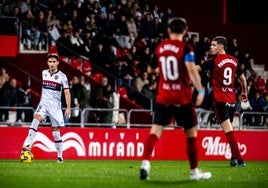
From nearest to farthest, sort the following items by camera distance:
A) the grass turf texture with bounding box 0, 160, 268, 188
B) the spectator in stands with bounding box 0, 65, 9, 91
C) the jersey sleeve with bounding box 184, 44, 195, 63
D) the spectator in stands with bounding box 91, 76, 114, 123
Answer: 1. the grass turf texture with bounding box 0, 160, 268, 188
2. the jersey sleeve with bounding box 184, 44, 195, 63
3. the spectator in stands with bounding box 0, 65, 9, 91
4. the spectator in stands with bounding box 91, 76, 114, 123

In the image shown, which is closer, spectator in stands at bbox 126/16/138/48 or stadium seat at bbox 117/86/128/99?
stadium seat at bbox 117/86/128/99

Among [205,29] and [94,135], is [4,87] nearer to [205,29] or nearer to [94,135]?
[94,135]

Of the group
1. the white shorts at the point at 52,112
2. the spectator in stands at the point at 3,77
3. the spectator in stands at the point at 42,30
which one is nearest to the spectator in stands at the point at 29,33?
the spectator in stands at the point at 42,30

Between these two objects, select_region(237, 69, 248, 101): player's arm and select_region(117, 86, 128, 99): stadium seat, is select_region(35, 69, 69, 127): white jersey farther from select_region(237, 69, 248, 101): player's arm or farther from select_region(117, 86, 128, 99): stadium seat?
select_region(117, 86, 128, 99): stadium seat

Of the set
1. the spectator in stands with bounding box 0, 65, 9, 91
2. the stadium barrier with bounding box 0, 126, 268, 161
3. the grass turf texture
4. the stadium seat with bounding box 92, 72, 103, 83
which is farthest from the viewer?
the stadium seat with bounding box 92, 72, 103, 83

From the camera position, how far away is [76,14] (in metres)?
27.8

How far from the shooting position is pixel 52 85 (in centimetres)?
1848

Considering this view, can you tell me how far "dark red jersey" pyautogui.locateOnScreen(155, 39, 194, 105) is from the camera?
12117 millimetres

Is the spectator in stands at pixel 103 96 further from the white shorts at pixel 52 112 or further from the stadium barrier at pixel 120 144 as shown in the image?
the white shorts at pixel 52 112

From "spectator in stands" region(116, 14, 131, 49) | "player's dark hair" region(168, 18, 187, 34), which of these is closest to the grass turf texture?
"player's dark hair" region(168, 18, 187, 34)

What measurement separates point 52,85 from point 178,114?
22.1 ft

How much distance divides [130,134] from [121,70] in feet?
14.2

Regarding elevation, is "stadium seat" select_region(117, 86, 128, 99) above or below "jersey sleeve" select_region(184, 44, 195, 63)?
above

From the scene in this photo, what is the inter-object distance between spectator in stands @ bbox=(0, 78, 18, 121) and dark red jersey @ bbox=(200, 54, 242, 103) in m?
8.35
